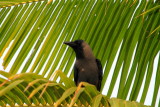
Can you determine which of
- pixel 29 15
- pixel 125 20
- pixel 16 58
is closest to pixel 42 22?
pixel 29 15

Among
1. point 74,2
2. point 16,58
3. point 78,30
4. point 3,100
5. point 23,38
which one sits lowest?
point 3,100

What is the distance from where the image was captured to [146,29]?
7.38ft

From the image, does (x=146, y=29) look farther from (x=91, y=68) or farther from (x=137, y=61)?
(x=91, y=68)

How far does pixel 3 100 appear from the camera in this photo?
141 cm

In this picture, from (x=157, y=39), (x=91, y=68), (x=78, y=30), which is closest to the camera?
(x=157, y=39)

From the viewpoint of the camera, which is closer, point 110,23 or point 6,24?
point 110,23

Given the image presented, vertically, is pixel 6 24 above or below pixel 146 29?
below

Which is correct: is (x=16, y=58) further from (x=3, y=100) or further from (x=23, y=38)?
(x=3, y=100)

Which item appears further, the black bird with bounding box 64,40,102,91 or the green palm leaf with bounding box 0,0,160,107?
the black bird with bounding box 64,40,102,91

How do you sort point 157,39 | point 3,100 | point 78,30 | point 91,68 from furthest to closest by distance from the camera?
point 91,68, point 78,30, point 157,39, point 3,100

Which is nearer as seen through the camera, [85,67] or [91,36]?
[91,36]

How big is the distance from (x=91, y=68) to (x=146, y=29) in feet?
3.37

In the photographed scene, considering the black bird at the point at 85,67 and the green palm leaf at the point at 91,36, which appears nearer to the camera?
the green palm leaf at the point at 91,36

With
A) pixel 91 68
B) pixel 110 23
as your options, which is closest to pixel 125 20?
pixel 110 23
